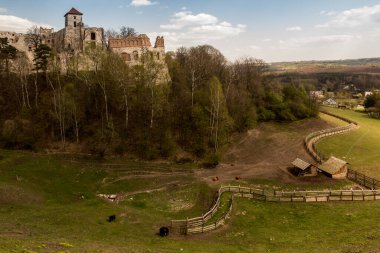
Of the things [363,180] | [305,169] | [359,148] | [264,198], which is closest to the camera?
[264,198]

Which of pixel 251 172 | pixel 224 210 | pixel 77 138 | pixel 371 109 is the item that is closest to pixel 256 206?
pixel 224 210

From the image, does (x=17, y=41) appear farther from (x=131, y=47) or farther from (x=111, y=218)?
(x=111, y=218)

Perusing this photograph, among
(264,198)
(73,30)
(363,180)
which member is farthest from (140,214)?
(73,30)

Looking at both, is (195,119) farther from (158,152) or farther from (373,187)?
(373,187)

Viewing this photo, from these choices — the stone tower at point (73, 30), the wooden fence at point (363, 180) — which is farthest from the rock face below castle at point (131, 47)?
the wooden fence at point (363, 180)

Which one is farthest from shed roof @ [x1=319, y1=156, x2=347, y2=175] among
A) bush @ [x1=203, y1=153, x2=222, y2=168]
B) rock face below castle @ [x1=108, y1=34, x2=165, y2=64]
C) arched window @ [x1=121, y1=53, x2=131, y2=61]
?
arched window @ [x1=121, y1=53, x2=131, y2=61]

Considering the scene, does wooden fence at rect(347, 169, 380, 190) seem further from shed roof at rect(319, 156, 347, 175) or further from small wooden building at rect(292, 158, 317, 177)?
small wooden building at rect(292, 158, 317, 177)
